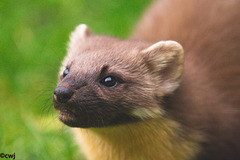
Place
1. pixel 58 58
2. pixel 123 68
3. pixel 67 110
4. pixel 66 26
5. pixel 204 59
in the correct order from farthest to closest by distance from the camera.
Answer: pixel 66 26, pixel 58 58, pixel 204 59, pixel 123 68, pixel 67 110

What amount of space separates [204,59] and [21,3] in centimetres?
413

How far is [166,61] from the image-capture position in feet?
12.6

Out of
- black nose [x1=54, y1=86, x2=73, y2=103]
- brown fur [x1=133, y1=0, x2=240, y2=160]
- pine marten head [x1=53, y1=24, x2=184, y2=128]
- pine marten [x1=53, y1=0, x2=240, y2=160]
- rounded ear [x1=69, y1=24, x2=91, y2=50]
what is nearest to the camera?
black nose [x1=54, y1=86, x2=73, y2=103]

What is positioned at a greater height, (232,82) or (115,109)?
(115,109)

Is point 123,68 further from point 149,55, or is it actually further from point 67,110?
point 67,110

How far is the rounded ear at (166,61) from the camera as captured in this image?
3756 mm

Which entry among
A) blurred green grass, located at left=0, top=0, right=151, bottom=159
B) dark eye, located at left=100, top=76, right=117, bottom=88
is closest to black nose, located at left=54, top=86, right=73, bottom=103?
dark eye, located at left=100, top=76, right=117, bottom=88

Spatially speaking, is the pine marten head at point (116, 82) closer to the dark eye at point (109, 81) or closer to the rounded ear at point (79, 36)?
the dark eye at point (109, 81)

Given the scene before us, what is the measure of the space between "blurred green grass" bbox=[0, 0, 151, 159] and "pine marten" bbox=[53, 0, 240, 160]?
0.71 m

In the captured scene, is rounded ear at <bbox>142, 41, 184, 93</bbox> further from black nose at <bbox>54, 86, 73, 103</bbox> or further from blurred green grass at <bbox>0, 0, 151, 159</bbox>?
blurred green grass at <bbox>0, 0, 151, 159</bbox>

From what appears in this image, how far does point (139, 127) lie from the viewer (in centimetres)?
376

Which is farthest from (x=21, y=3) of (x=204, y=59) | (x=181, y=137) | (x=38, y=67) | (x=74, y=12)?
(x=181, y=137)

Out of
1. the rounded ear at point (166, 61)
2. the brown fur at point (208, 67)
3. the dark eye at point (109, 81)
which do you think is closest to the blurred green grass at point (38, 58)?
the dark eye at point (109, 81)

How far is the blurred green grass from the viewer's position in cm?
487
